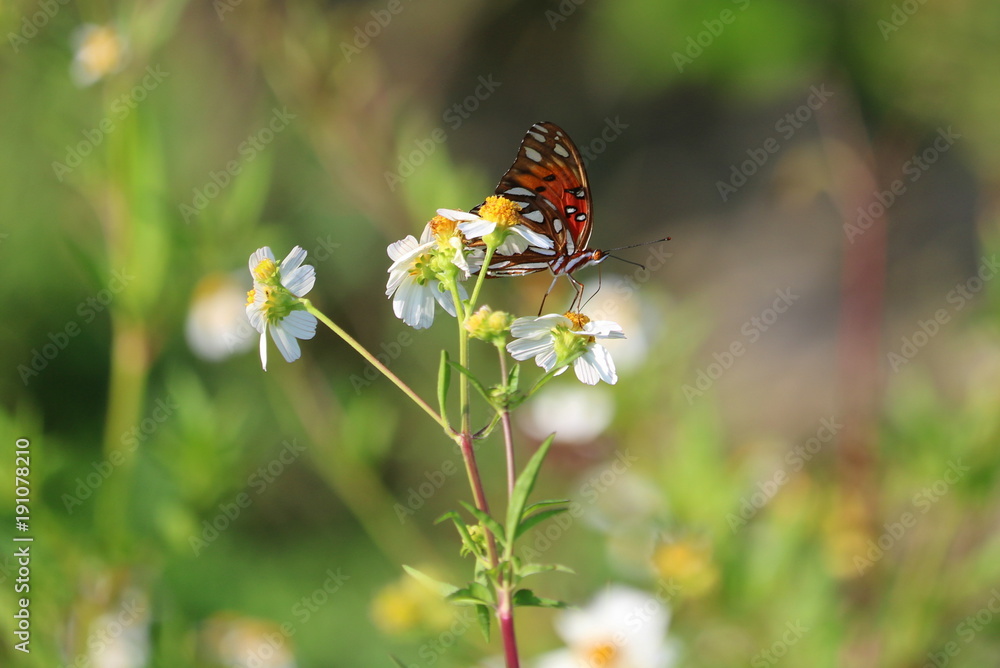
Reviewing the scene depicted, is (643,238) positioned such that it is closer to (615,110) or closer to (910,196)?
(615,110)

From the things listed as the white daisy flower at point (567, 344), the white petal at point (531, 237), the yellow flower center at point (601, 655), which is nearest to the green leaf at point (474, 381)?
the white daisy flower at point (567, 344)

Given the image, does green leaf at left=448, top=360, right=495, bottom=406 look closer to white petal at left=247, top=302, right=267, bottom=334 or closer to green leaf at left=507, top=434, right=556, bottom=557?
green leaf at left=507, top=434, right=556, bottom=557

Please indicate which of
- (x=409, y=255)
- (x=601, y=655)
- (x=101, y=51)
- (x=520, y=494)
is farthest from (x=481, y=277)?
(x=101, y=51)

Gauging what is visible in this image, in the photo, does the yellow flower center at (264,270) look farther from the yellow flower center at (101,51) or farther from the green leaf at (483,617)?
the yellow flower center at (101,51)

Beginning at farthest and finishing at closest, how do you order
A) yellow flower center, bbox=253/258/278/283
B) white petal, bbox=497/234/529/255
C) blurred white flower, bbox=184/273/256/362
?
1. blurred white flower, bbox=184/273/256/362
2. white petal, bbox=497/234/529/255
3. yellow flower center, bbox=253/258/278/283

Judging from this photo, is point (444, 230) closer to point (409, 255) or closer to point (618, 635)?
point (409, 255)

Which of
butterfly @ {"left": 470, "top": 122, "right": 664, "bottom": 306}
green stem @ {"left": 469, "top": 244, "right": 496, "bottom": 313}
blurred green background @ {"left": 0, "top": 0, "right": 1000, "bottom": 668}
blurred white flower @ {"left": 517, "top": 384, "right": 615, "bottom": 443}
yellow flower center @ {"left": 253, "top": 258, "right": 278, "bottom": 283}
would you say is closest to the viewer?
green stem @ {"left": 469, "top": 244, "right": 496, "bottom": 313}

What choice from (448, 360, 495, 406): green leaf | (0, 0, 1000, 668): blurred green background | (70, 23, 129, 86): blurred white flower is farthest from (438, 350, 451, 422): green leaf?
(70, 23, 129, 86): blurred white flower

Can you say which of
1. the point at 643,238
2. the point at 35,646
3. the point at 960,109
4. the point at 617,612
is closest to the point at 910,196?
the point at 960,109
